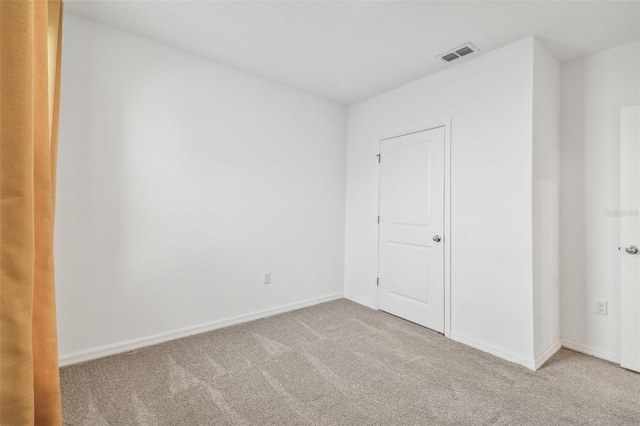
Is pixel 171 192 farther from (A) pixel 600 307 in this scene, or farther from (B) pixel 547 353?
(A) pixel 600 307

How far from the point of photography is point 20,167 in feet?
1.84

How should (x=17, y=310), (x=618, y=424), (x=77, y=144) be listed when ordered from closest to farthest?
(x=17, y=310), (x=618, y=424), (x=77, y=144)

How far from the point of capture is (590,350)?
252cm

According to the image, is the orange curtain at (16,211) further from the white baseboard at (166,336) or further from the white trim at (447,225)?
the white trim at (447,225)

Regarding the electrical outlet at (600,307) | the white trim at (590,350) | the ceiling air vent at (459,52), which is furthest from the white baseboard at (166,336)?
the ceiling air vent at (459,52)

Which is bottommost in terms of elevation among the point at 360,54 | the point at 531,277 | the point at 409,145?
the point at 531,277

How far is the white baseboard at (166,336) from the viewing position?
2244mm

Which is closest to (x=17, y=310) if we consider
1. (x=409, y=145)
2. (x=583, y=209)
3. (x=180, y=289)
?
(x=180, y=289)

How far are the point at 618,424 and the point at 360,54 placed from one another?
3143mm

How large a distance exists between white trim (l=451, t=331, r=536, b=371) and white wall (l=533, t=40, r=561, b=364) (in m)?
0.10

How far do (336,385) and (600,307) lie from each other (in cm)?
233

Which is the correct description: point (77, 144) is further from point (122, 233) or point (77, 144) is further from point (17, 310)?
point (17, 310)

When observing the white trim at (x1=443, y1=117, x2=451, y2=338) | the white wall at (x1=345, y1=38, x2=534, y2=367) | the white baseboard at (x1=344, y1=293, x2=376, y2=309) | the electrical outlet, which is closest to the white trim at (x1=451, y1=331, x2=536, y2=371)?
the white wall at (x1=345, y1=38, x2=534, y2=367)

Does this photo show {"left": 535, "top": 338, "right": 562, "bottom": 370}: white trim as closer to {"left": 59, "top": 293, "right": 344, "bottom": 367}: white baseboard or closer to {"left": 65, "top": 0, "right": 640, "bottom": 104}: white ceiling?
{"left": 59, "top": 293, "right": 344, "bottom": 367}: white baseboard
